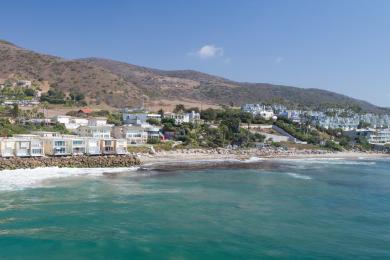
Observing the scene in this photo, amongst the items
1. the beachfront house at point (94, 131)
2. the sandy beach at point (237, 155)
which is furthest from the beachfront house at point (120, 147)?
the beachfront house at point (94, 131)

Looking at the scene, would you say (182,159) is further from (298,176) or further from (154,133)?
(298,176)

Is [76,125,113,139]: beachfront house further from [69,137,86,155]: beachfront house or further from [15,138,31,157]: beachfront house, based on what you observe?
[15,138,31,157]: beachfront house

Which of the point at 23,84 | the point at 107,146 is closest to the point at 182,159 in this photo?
the point at 107,146

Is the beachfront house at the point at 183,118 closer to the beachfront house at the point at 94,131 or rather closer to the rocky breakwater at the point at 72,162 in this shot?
the beachfront house at the point at 94,131

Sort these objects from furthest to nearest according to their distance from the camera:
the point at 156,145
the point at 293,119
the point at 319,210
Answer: the point at 293,119 < the point at 156,145 < the point at 319,210

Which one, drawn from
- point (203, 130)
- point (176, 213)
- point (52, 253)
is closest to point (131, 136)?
Result: point (203, 130)

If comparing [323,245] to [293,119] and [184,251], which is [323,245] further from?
[293,119]
